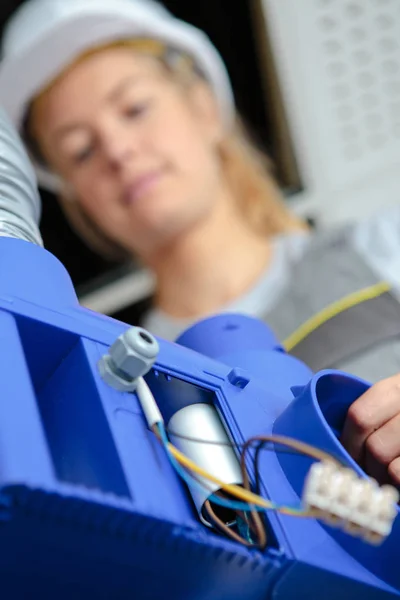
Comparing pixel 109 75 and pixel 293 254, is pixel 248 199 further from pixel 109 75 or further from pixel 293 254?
pixel 109 75

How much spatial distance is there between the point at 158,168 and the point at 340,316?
1.22ft

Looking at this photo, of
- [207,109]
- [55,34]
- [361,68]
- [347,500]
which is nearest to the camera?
[347,500]

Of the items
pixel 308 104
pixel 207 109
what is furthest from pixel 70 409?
pixel 308 104

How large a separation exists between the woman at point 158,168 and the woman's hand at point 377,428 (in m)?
0.42

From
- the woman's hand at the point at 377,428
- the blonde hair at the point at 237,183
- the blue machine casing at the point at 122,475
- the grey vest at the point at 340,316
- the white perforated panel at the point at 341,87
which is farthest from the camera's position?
the white perforated panel at the point at 341,87

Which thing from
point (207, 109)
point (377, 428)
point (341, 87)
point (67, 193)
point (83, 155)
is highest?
point (377, 428)

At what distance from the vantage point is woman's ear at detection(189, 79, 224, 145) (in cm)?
123

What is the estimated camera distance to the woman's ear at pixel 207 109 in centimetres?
123

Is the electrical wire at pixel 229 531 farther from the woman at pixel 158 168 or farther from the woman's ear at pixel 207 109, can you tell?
the woman's ear at pixel 207 109

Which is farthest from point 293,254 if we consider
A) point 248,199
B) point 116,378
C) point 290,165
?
point 116,378

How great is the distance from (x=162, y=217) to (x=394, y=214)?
410 millimetres

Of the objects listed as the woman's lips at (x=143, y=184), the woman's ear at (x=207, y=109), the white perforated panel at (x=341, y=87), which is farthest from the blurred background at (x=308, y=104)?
the woman's lips at (x=143, y=184)

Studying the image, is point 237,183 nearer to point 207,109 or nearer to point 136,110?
point 207,109

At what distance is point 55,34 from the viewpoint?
1062mm
